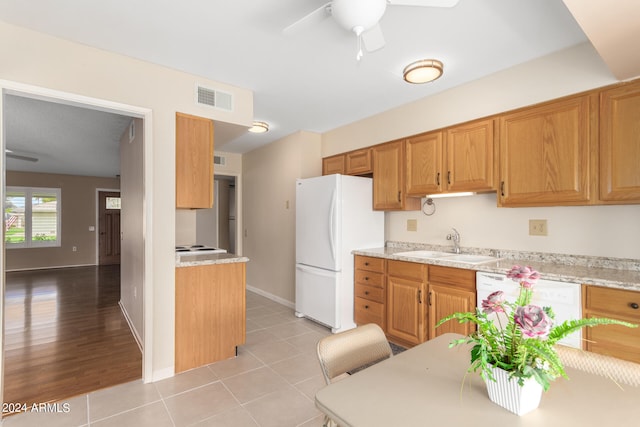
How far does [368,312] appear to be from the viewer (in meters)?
3.40

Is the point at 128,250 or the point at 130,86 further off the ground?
the point at 130,86

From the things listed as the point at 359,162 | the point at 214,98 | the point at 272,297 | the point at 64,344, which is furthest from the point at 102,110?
the point at 272,297

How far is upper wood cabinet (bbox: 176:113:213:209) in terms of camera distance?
2678 mm

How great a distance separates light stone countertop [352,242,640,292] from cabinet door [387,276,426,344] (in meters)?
0.26

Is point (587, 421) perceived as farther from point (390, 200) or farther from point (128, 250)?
point (128, 250)

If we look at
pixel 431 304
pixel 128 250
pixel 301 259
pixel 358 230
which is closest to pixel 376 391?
pixel 431 304

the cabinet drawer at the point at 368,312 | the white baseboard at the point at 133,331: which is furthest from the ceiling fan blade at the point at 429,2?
the white baseboard at the point at 133,331

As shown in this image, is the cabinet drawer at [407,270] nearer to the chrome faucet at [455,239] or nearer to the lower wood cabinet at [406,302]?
the lower wood cabinet at [406,302]

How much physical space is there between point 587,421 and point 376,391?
1.79ft

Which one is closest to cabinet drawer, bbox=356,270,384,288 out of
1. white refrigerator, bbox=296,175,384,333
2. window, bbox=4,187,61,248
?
white refrigerator, bbox=296,175,384,333

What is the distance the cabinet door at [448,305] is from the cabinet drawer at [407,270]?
138mm

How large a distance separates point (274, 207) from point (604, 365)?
4157 mm

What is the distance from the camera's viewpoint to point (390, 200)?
3482 mm

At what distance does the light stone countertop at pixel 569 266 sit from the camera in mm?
1871
